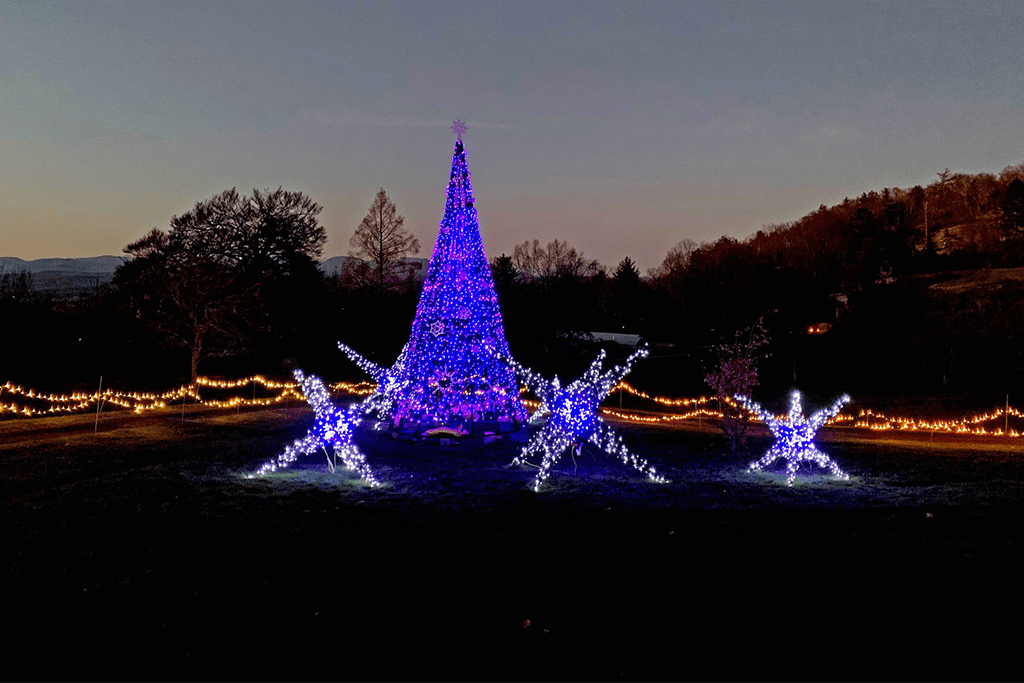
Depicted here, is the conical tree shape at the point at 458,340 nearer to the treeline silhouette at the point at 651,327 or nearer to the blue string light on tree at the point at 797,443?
the blue string light on tree at the point at 797,443

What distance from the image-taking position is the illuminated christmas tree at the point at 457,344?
14.2m

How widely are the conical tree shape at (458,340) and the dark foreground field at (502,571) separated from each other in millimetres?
3667

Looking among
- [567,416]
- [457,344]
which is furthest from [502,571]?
[457,344]

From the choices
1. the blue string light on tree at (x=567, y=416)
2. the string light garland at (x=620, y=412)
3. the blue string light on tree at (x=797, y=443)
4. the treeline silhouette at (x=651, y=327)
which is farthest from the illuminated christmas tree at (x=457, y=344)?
the treeline silhouette at (x=651, y=327)

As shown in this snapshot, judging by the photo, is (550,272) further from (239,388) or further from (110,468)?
(110,468)

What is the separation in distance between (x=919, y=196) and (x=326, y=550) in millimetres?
89111

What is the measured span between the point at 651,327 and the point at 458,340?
22.1 meters

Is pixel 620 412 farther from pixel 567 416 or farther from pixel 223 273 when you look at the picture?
pixel 223 273

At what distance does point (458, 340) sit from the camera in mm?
14180

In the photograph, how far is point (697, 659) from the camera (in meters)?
4.34

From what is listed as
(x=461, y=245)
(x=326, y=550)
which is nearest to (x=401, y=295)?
(x=461, y=245)

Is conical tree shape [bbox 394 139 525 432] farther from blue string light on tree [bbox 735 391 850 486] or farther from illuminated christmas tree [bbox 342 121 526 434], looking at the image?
blue string light on tree [bbox 735 391 850 486]

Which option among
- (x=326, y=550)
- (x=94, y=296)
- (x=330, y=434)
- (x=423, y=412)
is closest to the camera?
(x=326, y=550)

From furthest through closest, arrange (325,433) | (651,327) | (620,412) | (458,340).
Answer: (651,327) → (620,412) → (458,340) → (325,433)
